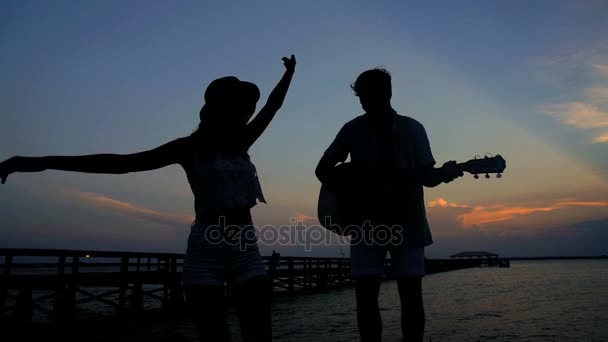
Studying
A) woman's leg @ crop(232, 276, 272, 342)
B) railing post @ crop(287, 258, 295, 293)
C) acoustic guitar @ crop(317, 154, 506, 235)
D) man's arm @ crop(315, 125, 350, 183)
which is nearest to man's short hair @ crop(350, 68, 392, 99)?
man's arm @ crop(315, 125, 350, 183)

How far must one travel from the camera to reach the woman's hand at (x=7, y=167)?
1.83 metres

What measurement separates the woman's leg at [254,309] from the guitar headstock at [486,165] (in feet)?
7.02

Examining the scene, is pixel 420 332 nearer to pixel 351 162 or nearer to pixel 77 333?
pixel 351 162

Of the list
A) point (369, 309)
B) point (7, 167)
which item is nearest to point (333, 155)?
point (369, 309)

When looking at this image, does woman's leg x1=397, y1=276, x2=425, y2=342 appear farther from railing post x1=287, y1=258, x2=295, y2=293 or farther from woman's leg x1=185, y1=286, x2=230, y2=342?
railing post x1=287, y1=258, x2=295, y2=293

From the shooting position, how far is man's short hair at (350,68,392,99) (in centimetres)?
307

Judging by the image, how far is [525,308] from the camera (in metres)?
15.0

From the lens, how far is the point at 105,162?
204 cm

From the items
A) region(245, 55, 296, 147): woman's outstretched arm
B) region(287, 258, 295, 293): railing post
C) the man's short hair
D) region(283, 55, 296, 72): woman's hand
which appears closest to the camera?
region(245, 55, 296, 147): woman's outstretched arm

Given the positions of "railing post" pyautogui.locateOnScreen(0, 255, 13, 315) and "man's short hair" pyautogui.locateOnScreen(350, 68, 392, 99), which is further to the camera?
"railing post" pyautogui.locateOnScreen(0, 255, 13, 315)

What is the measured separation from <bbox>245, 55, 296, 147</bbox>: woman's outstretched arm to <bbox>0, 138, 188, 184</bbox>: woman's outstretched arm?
0.35 m

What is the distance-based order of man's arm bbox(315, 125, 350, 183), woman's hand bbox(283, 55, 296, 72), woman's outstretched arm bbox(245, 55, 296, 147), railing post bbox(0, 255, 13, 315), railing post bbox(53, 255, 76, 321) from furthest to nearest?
1. railing post bbox(53, 255, 76, 321)
2. railing post bbox(0, 255, 13, 315)
3. man's arm bbox(315, 125, 350, 183)
4. woman's hand bbox(283, 55, 296, 72)
5. woman's outstretched arm bbox(245, 55, 296, 147)

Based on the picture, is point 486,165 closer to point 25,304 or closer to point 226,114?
point 226,114

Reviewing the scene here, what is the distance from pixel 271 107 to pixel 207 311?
1113mm
